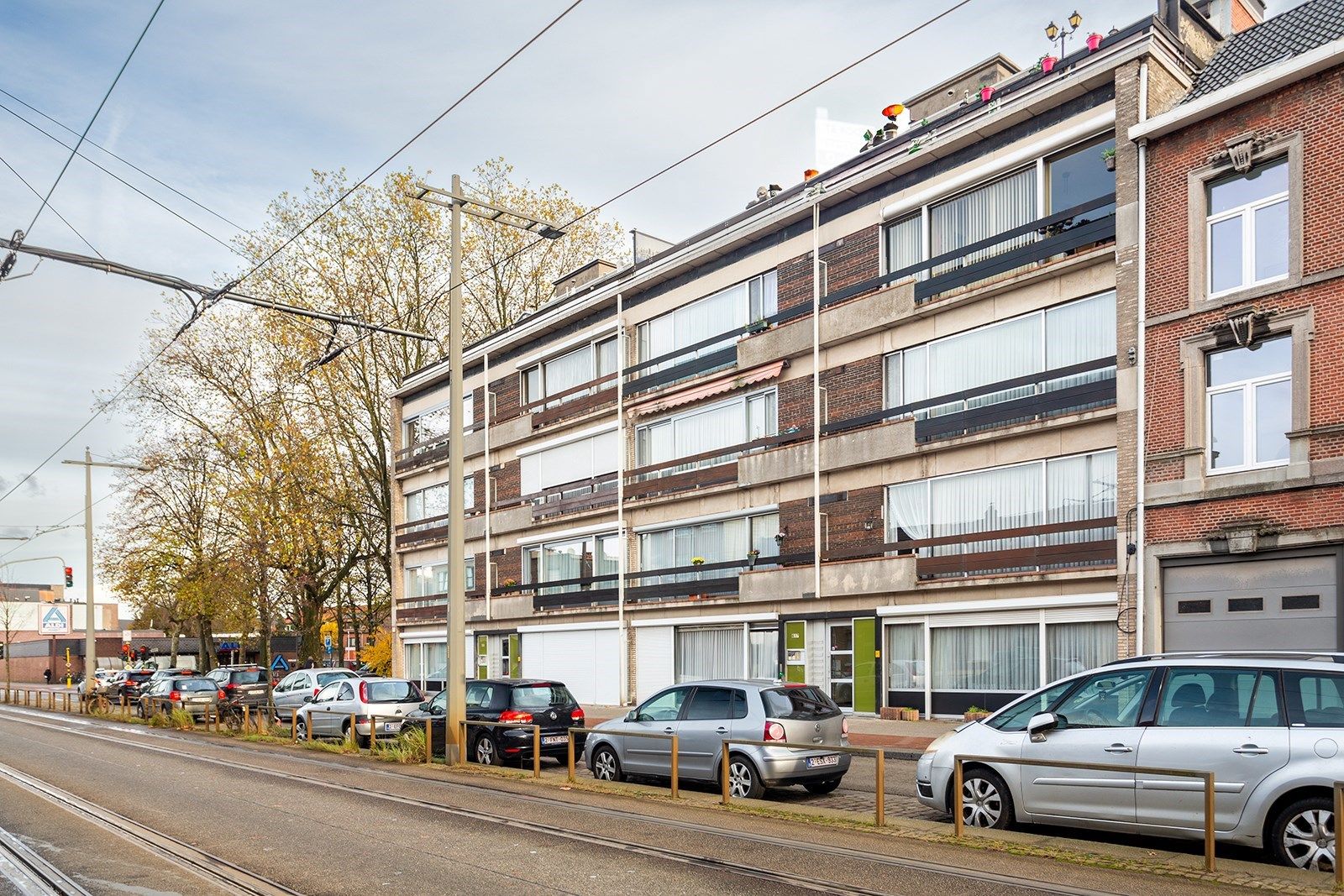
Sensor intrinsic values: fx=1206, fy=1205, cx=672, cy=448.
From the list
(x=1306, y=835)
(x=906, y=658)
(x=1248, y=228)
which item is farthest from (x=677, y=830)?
(x=906, y=658)

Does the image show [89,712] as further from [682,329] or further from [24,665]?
[24,665]

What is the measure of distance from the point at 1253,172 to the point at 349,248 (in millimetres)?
30071

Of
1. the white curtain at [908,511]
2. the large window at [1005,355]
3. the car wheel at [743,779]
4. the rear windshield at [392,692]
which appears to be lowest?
the rear windshield at [392,692]

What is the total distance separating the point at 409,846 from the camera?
10.9 meters

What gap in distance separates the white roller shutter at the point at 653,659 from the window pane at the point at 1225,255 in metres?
16.8

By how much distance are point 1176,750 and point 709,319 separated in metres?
22.9

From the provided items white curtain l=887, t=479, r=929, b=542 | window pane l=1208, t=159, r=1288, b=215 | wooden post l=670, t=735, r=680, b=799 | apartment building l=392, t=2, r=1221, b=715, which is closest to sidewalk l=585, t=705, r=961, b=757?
apartment building l=392, t=2, r=1221, b=715

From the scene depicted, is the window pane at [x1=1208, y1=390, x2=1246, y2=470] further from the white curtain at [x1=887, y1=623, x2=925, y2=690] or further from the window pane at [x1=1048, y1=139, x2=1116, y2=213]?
the white curtain at [x1=887, y1=623, x2=925, y2=690]

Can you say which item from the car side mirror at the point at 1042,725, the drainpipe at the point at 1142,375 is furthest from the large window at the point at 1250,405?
the car side mirror at the point at 1042,725

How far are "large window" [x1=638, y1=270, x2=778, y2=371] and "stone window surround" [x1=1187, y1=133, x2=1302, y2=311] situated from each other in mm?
11237

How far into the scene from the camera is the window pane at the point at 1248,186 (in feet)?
64.0

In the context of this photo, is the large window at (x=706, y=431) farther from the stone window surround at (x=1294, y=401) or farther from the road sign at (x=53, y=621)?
the road sign at (x=53, y=621)

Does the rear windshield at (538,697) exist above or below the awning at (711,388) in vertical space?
below

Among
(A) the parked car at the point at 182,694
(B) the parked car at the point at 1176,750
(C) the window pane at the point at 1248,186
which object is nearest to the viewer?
(B) the parked car at the point at 1176,750
